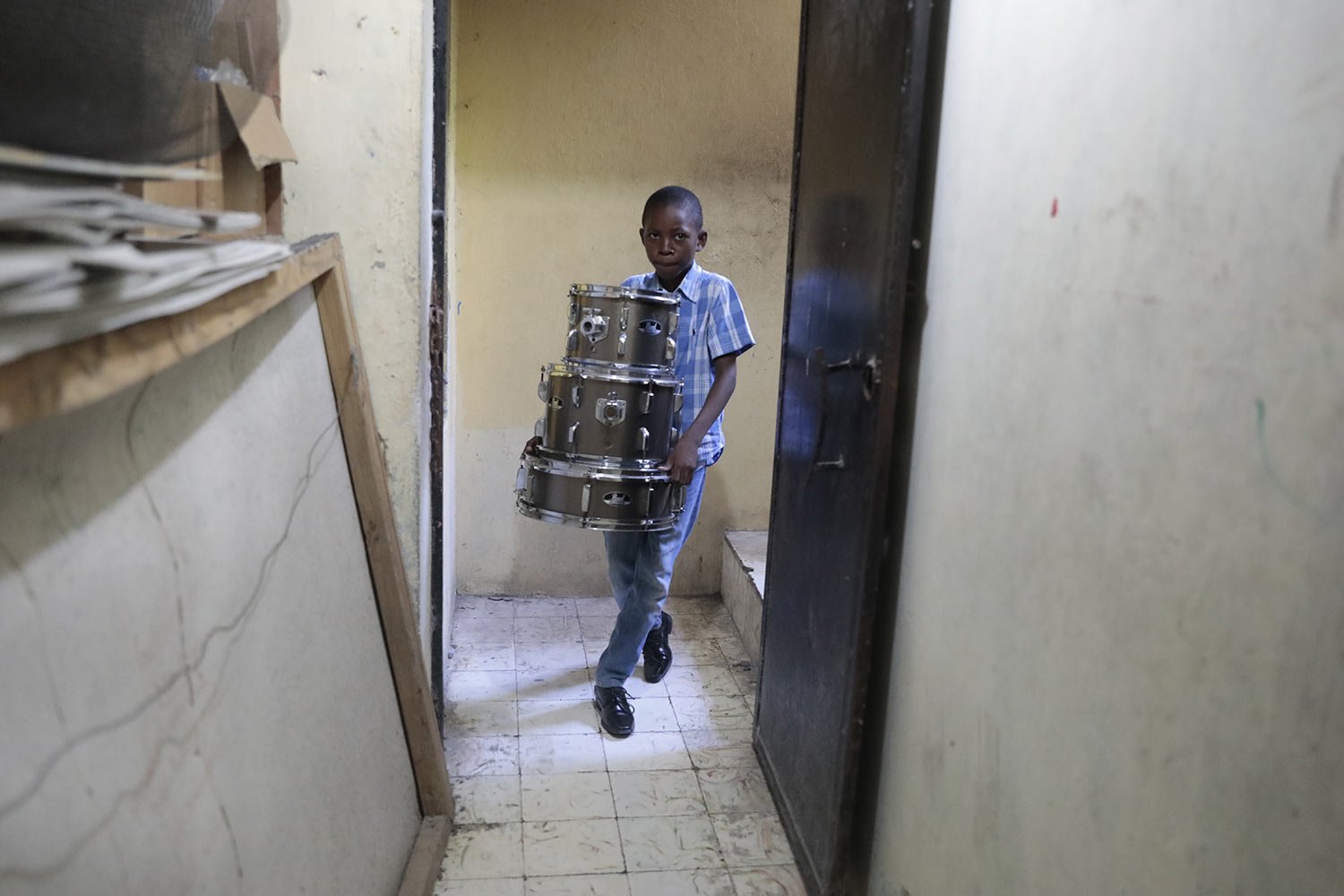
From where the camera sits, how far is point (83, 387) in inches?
28.9

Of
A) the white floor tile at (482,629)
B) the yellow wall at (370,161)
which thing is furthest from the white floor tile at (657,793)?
the yellow wall at (370,161)

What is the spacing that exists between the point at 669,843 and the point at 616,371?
117cm

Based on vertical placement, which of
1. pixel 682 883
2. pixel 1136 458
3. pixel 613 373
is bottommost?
pixel 682 883

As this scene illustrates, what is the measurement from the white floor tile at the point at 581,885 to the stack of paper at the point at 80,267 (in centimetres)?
164

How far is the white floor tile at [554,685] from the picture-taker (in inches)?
119

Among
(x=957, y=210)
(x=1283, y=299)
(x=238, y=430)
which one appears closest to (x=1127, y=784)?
(x=1283, y=299)

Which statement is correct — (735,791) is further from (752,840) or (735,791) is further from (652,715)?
(652,715)

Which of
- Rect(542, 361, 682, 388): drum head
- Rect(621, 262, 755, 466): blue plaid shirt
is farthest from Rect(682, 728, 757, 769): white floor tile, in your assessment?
Rect(542, 361, 682, 388): drum head

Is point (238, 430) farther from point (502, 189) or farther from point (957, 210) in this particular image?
point (502, 189)

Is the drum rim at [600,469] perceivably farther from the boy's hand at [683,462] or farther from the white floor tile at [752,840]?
the white floor tile at [752,840]

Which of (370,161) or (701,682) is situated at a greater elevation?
(370,161)

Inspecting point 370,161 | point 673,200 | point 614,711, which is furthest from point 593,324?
point 614,711

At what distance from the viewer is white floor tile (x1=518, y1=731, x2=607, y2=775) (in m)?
2.61

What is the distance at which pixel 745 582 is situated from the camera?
3.40 m
